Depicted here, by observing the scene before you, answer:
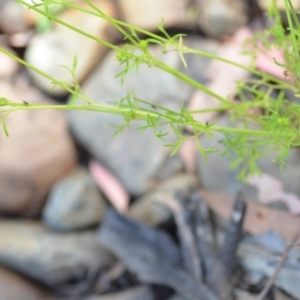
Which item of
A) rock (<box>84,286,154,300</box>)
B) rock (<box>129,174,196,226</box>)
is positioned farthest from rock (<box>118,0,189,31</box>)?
rock (<box>84,286,154,300</box>)

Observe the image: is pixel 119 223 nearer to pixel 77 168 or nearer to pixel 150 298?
pixel 150 298

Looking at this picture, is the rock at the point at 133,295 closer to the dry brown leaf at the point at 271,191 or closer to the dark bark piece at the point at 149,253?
the dark bark piece at the point at 149,253

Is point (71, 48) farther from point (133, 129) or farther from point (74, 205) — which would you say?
point (74, 205)

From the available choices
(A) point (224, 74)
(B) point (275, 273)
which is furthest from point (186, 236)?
(A) point (224, 74)

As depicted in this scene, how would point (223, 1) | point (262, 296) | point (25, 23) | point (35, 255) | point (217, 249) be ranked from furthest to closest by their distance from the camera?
point (25, 23) → point (223, 1) → point (35, 255) → point (217, 249) → point (262, 296)

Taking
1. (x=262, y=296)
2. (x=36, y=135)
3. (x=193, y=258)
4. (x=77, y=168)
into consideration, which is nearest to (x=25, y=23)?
(x=36, y=135)

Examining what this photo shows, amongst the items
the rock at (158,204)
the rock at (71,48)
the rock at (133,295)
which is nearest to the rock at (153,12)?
the rock at (71,48)

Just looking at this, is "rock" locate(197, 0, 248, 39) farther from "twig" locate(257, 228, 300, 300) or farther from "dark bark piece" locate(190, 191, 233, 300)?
"twig" locate(257, 228, 300, 300)
